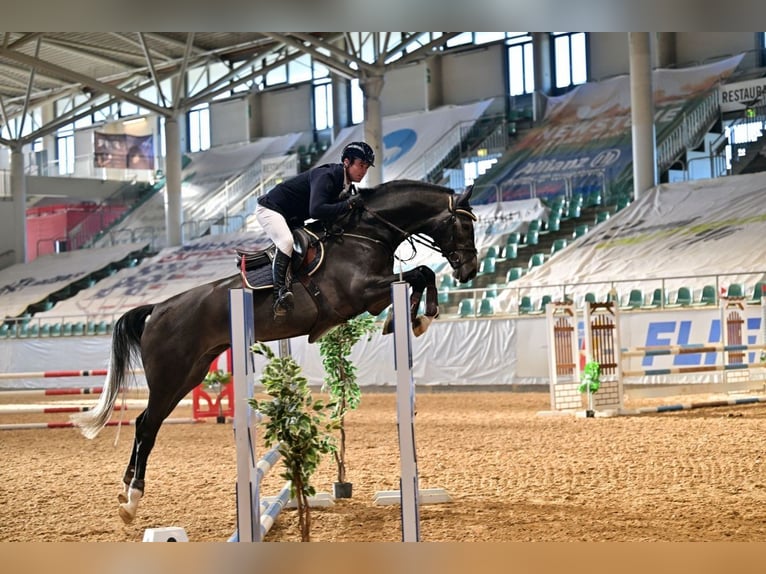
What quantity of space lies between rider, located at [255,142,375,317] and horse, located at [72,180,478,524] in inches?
2.6

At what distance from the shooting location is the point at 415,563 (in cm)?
154

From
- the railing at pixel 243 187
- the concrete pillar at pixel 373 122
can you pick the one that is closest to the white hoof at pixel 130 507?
the concrete pillar at pixel 373 122

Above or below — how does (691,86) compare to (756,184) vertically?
above

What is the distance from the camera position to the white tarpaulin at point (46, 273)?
906 inches

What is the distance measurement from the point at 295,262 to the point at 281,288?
0.16 m

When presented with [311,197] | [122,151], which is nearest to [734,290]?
[311,197]

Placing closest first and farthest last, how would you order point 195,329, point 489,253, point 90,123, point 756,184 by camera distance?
1. point 195,329
2. point 756,184
3. point 489,253
4. point 90,123

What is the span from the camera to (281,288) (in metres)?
4.17

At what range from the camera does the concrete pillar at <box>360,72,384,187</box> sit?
58.1 feet

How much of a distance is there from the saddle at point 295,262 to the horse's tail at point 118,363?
670 millimetres

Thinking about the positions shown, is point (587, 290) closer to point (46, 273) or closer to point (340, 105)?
point (340, 105)
